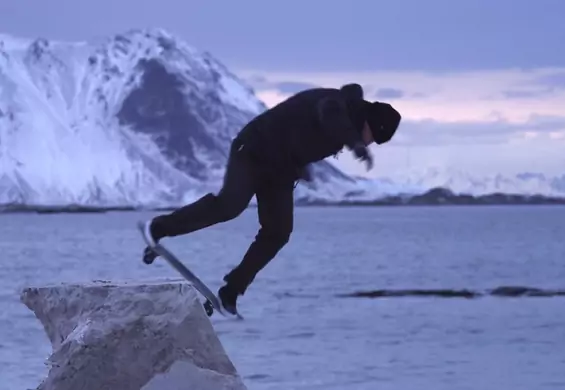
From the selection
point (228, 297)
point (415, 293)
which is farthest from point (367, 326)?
point (228, 297)

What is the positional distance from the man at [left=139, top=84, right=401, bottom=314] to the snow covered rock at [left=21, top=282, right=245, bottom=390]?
1.36ft

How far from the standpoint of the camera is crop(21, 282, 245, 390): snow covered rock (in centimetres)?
1156

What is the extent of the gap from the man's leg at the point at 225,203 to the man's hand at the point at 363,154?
913mm

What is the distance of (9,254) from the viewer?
110312 mm

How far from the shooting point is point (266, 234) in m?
11.9

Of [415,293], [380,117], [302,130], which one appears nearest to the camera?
[380,117]

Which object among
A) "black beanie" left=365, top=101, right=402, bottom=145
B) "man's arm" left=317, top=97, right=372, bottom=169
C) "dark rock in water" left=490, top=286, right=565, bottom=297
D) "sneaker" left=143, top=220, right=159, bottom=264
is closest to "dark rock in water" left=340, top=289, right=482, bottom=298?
"dark rock in water" left=490, top=286, right=565, bottom=297

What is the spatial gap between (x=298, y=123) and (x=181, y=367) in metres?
2.23

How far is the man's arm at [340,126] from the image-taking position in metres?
11.1

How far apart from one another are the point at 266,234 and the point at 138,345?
143 cm

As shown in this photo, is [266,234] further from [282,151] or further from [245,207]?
[282,151]

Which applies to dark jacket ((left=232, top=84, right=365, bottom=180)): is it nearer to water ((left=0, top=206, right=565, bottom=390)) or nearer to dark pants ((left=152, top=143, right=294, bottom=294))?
dark pants ((left=152, top=143, right=294, bottom=294))

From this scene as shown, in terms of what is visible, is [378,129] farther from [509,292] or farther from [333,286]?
[333,286]

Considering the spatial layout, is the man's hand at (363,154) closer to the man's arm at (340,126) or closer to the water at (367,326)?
the man's arm at (340,126)
